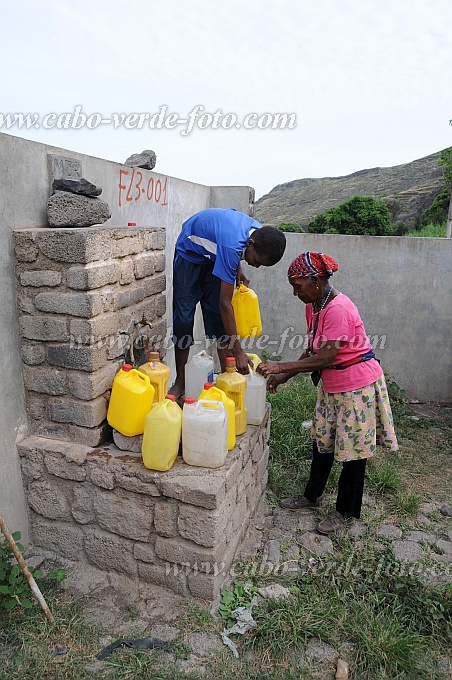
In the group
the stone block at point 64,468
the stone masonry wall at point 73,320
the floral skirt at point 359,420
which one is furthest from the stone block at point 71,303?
the floral skirt at point 359,420

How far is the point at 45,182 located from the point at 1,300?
678 mm

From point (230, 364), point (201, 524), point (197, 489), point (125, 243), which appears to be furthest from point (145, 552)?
point (125, 243)

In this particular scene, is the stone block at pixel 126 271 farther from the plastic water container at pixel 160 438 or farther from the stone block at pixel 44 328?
the plastic water container at pixel 160 438

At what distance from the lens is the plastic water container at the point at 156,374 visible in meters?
2.83

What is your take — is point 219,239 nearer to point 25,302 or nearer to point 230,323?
point 230,323

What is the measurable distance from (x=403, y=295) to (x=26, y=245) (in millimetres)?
4654

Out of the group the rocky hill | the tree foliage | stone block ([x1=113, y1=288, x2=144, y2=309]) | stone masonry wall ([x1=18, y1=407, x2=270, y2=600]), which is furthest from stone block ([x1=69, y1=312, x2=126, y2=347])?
the rocky hill

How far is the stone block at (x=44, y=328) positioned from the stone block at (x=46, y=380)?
0.59ft

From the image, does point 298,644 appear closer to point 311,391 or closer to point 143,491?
point 143,491

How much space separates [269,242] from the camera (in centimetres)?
294

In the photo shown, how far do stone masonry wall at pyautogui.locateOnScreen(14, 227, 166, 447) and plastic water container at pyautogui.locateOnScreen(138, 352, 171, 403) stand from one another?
0.61 feet

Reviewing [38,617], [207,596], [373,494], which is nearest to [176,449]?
[207,596]

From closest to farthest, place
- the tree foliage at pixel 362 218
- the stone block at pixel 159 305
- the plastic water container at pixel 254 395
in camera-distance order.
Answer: the plastic water container at pixel 254 395
the stone block at pixel 159 305
the tree foliage at pixel 362 218

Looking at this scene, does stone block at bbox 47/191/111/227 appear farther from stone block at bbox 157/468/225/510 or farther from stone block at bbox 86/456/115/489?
stone block at bbox 157/468/225/510
